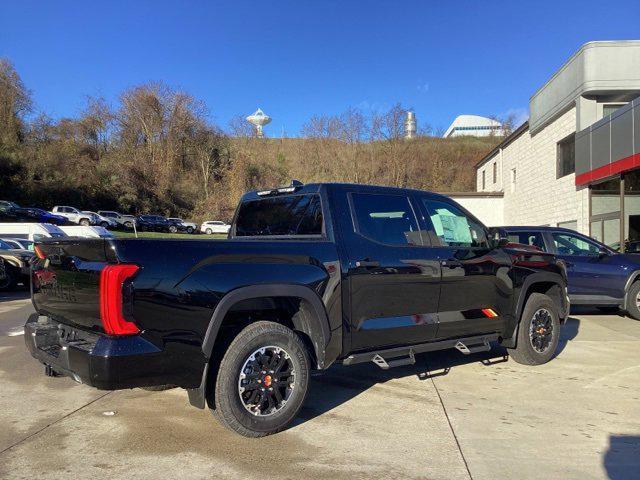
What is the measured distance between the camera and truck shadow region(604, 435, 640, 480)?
143 inches

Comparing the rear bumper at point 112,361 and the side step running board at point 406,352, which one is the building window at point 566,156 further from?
the rear bumper at point 112,361

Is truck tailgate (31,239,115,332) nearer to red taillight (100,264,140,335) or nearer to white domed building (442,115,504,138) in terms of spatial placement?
red taillight (100,264,140,335)

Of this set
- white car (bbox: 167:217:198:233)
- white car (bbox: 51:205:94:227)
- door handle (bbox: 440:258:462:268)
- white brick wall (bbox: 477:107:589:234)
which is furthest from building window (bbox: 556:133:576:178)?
white car (bbox: 167:217:198:233)

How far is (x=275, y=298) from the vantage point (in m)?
4.16

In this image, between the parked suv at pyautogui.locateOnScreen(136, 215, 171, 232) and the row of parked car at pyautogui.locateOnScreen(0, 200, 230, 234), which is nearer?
the row of parked car at pyautogui.locateOnScreen(0, 200, 230, 234)

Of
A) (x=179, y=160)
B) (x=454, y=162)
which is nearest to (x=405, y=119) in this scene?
(x=454, y=162)

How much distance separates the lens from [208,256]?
3.78m

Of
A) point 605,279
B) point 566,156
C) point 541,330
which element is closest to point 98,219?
point 566,156

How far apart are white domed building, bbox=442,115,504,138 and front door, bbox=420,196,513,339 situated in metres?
64.5

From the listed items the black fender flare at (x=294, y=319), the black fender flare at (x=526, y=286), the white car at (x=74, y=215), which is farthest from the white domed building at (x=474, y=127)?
the black fender flare at (x=294, y=319)

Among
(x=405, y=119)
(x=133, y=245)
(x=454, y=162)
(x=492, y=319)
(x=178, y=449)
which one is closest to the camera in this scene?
(x=133, y=245)

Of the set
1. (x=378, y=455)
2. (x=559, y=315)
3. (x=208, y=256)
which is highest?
(x=208, y=256)

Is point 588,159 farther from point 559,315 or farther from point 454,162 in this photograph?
point 454,162

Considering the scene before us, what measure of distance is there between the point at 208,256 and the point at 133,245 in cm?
52
